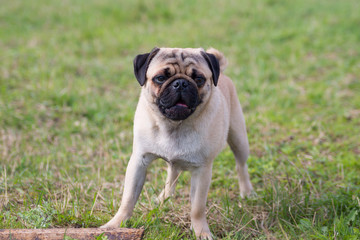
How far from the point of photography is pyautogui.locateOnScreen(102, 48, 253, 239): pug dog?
3.47 meters

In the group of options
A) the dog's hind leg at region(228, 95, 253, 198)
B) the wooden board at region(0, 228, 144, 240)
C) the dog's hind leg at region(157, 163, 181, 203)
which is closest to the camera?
the wooden board at region(0, 228, 144, 240)

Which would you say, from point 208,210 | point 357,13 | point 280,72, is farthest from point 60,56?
point 357,13

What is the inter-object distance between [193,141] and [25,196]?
176 cm

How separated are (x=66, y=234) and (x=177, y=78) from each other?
1.49 metres

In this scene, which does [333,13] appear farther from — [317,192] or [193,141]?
[193,141]

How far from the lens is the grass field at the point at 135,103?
12.9 feet

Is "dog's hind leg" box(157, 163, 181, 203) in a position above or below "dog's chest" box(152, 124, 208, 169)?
below

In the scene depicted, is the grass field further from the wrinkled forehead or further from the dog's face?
the wrinkled forehead

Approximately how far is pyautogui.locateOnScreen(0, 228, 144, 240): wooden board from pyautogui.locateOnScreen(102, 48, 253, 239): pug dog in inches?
19.6

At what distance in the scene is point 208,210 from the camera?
13.4ft

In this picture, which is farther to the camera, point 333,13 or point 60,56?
point 333,13

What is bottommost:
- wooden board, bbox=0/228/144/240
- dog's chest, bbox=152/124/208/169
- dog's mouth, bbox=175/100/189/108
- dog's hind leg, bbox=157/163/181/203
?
dog's hind leg, bbox=157/163/181/203

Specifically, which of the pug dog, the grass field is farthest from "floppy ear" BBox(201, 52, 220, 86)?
the grass field

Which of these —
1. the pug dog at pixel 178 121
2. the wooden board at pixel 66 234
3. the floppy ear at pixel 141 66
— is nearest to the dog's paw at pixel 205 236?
the pug dog at pixel 178 121
